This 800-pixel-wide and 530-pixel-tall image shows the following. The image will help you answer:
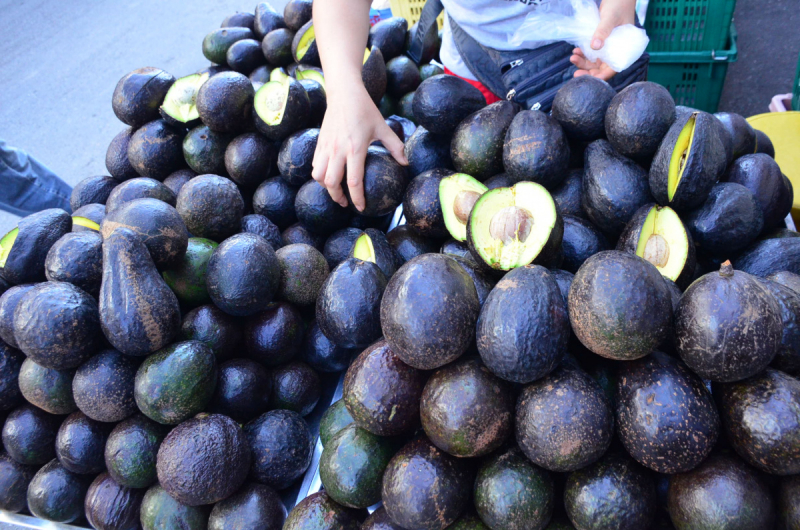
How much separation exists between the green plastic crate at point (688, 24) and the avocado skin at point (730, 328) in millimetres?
2968

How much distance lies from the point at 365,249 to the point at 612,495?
1.12m

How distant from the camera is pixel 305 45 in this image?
315 centimetres

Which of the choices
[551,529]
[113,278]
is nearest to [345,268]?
[113,278]

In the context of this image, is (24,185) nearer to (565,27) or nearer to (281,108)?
(281,108)

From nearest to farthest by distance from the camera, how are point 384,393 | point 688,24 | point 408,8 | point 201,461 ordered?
point 384,393
point 201,461
point 688,24
point 408,8

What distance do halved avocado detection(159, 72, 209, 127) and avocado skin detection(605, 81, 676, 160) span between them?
6.36 ft

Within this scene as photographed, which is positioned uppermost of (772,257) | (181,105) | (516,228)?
(181,105)

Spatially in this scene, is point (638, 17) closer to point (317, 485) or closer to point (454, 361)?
point (454, 361)

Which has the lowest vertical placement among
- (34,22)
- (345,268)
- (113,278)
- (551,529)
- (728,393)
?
(551,529)

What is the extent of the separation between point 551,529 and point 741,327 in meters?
0.67

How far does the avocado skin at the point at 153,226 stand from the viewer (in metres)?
1.60

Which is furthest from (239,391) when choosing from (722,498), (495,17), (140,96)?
(495,17)

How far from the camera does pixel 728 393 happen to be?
113 centimetres

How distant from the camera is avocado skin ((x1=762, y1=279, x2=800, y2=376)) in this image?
1.16m
